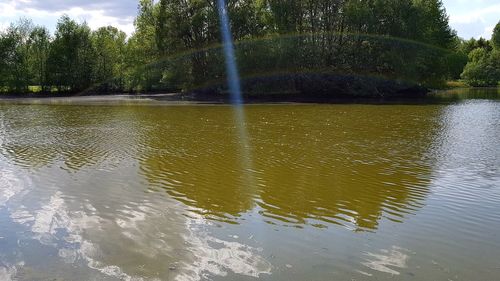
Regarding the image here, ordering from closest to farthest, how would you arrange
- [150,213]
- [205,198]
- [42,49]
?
[150,213] < [205,198] < [42,49]

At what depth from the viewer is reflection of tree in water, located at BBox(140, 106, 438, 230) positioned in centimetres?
1012

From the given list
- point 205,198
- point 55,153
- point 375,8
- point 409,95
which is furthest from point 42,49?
point 205,198

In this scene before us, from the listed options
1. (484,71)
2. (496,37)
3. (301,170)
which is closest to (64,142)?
(301,170)

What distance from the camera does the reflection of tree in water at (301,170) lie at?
10.1 m

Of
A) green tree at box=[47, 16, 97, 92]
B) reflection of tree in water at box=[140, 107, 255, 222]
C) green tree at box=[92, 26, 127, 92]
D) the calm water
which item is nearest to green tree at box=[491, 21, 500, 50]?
green tree at box=[92, 26, 127, 92]

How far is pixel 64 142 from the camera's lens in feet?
67.8

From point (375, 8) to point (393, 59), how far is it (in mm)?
7217

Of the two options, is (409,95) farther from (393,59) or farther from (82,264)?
(82,264)

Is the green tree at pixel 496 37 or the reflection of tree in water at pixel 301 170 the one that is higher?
the green tree at pixel 496 37

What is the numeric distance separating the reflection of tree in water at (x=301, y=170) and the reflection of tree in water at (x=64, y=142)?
6.35 feet

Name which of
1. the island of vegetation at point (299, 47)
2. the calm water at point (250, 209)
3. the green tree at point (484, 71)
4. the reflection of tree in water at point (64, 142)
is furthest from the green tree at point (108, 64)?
the green tree at point (484, 71)

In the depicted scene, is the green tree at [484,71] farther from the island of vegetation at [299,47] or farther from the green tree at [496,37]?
the island of vegetation at [299,47]

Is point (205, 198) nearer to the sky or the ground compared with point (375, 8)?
nearer to the ground

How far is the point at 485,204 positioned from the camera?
402 inches
